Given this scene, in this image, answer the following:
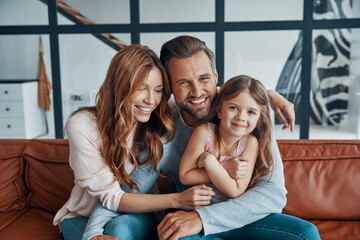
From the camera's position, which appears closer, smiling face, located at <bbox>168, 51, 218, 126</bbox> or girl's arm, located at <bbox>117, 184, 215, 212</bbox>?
girl's arm, located at <bbox>117, 184, 215, 212</bbox>

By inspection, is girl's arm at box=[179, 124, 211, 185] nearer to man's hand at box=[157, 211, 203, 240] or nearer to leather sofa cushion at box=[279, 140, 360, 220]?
man's hand at box=[157, 211, 203, 240]

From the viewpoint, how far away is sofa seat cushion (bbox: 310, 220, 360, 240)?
1536mm

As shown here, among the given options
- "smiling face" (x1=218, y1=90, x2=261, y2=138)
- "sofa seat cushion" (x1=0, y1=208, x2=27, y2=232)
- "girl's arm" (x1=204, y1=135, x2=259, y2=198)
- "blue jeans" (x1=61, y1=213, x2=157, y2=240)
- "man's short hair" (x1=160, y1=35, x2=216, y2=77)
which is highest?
"man's short hair" (x1=160, y1=35, x2=216, y2=77)

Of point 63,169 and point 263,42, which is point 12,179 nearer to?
point 63,169

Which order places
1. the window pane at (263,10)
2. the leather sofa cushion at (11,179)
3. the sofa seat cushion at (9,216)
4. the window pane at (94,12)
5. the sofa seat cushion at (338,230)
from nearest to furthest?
the sofa seat cushion at (338,230) < the sofa seat cushion at (9,216) < the leather sofa cushion at (11,179) < the window pane at (263,10) < the window pane at (94,12)

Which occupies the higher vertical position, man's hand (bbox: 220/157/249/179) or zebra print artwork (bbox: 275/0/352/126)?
zebra print artwork (bbox: 275/0/352/126)

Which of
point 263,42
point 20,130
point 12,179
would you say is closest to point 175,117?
point 12,179

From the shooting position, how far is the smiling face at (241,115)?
1453 mm

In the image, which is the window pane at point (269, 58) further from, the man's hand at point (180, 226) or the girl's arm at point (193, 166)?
the man's hand at point (180, 226)

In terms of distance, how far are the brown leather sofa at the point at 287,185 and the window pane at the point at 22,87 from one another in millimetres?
2390

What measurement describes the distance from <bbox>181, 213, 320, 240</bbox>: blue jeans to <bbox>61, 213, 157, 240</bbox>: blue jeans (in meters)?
0.24

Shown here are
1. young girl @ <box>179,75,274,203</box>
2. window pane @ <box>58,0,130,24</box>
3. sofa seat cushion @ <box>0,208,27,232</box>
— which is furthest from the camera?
window pane @ <box>58,0,130,24</box>

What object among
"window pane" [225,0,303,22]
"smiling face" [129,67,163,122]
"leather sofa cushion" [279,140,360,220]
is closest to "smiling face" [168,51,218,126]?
"smiling face" [129,67,163,122]

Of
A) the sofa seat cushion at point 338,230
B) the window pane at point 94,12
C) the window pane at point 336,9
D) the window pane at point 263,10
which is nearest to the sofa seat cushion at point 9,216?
the sofa seat cushion at point 338,230
